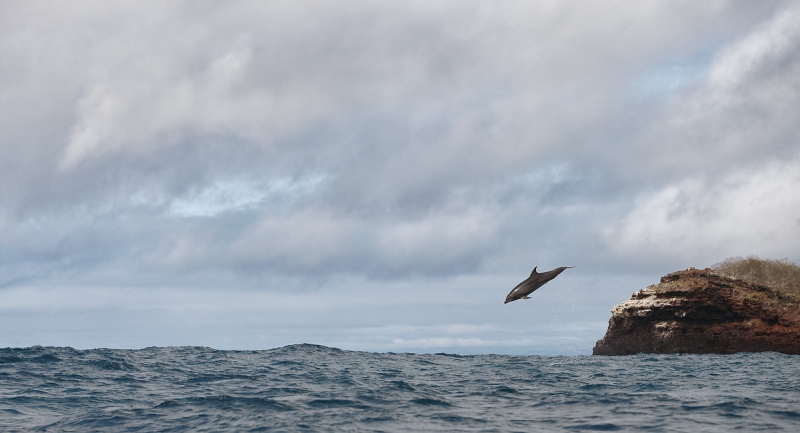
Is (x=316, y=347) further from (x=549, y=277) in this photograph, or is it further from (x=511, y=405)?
(x=511, y=405)

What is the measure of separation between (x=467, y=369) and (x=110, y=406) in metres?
14.7

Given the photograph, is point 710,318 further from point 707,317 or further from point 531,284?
point 531,284

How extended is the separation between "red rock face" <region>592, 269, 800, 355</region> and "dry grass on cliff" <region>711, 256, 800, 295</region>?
9.86 metres

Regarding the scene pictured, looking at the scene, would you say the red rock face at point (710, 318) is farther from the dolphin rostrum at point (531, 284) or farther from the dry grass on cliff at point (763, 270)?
the dolphin rostrum at point (531, 284)

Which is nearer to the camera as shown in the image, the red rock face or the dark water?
the dark water

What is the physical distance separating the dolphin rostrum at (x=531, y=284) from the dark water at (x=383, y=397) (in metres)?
2.84

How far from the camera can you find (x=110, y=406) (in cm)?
1703

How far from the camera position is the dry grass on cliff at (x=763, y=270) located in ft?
188

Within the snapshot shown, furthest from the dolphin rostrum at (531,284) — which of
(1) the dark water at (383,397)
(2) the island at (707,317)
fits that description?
(2) the island at (707,317)

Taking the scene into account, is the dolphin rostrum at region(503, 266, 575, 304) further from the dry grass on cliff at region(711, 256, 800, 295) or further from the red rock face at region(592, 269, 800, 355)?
the dry grass on cliff at region(711, 256, 800, 295)

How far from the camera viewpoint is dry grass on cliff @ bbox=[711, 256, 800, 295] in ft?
188

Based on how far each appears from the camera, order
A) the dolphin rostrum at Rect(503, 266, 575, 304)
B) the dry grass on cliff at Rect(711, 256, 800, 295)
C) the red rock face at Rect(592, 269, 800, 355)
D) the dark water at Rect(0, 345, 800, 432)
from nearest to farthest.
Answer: the dark water at Rect(0, 345, 800, 432), the dolphin rostrum at Rect(503, 266, 575, 304), the red rock face at Rect(592, 269, 800, 355), the dry grass on cliff at Rect(711, 256, 800, 295)

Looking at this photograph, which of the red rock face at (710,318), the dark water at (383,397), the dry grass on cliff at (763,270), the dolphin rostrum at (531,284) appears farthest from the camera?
the dry grass on cliff at (763,270)

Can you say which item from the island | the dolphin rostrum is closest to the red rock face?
the island
